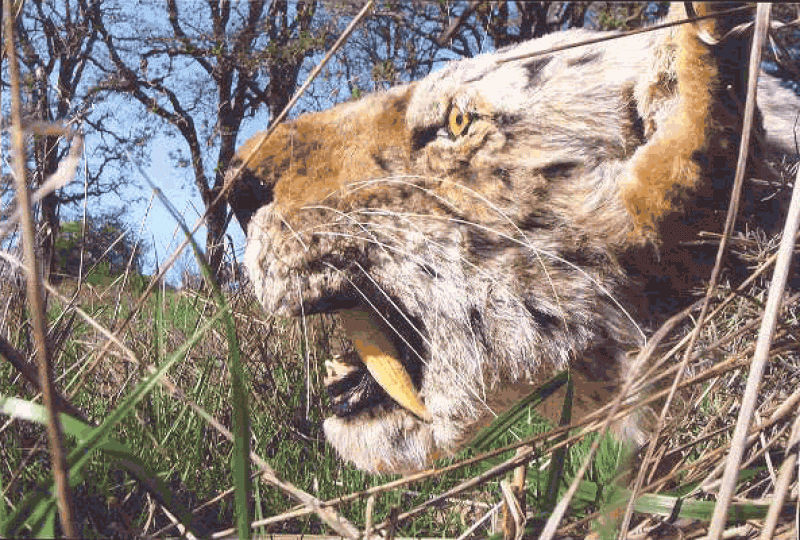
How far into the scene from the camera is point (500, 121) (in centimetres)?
236

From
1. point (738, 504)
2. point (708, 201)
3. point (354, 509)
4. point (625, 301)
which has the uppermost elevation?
point (708, 201)

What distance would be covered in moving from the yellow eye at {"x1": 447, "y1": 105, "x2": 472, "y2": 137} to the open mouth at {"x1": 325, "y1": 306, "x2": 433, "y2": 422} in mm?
593

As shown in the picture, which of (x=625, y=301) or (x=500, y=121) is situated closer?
(x=625, y=301)

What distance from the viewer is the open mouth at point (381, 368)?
97.0 inches

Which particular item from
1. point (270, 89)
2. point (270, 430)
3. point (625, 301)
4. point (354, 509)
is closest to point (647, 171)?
point (625, 301)

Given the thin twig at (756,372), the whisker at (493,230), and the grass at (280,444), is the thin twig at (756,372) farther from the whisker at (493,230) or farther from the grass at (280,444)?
the whisker at (493,230)

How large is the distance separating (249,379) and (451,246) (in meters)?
1.59

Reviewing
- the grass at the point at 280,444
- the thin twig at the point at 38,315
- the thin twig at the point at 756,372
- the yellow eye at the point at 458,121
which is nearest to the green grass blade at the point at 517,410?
the grass at the point at 280,444

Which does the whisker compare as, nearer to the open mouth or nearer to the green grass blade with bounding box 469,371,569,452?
the open mouth

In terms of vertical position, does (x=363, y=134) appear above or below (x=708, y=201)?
above

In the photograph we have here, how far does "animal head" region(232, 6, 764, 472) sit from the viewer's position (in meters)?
2.15

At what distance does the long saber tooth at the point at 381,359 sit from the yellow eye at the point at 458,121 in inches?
23.7

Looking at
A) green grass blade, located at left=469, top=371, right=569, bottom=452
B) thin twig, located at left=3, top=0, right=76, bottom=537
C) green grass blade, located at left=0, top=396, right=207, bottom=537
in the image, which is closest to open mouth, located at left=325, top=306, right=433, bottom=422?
green grass blade, located at left=469, top=371, right=569, bottom=452

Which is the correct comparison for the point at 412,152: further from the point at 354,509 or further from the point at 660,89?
the point at 354,509
